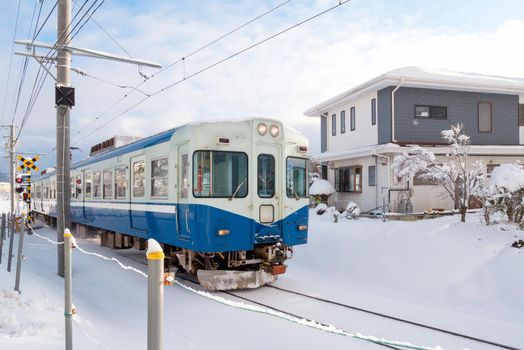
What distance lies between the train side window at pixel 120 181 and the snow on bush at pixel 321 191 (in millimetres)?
11286

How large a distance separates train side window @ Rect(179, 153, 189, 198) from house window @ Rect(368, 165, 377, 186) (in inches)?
473

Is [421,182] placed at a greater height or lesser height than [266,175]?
lesser

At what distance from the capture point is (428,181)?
18125mm

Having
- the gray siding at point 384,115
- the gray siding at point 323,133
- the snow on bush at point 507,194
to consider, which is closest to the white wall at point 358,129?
the gray siding at point 384,115

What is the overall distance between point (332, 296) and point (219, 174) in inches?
117

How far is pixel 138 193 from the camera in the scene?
1030 centimetres

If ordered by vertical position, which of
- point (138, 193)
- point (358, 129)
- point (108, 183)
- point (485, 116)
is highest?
point (485, 116)

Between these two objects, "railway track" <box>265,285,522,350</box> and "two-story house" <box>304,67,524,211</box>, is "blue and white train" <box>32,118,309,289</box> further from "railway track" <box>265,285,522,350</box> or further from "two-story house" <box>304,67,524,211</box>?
"two-story house" <box>304,67,524,211</box>

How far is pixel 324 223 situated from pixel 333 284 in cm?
552

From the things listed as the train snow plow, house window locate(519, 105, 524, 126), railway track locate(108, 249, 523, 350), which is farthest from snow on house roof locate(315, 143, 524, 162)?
the train snow plow

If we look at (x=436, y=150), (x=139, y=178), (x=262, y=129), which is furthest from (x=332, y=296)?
(x=436, y=150)

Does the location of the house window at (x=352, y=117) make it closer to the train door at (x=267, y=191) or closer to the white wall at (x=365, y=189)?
the white wall at (x=365, y=189)

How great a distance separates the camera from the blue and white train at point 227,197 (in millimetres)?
8008

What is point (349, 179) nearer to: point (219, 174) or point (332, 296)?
point (332, 296)
